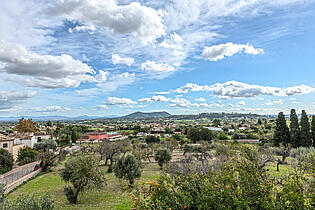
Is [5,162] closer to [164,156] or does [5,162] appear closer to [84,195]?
[84,195]

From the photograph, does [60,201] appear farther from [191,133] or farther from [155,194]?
[191,133]

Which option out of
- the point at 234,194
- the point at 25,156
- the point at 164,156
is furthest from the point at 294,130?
the point at 25,156

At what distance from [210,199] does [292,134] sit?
51126 mm

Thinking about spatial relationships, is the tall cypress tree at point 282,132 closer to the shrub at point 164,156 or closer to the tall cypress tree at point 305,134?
the tall cypress tree at point 305,134

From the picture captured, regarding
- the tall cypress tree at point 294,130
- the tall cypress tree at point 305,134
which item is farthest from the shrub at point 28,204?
the tall cypress tree at point 294,130

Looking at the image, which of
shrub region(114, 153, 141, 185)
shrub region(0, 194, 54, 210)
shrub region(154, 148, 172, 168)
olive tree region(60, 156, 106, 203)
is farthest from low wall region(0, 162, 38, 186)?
shrub region(154, 148, 172, 168)

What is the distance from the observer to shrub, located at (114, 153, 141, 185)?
23203 millimetres

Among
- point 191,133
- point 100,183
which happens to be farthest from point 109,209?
point 191,133

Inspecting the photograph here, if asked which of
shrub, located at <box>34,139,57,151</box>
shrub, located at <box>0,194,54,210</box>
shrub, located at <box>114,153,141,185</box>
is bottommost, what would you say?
shrub, located at <box>34,139,57,151</box>

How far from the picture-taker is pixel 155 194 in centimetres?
684

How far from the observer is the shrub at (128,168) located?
76.1ft

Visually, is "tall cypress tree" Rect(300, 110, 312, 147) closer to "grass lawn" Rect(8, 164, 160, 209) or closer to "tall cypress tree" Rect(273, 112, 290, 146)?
"tall cypress tree" Rect(273, 112, 290, 146)

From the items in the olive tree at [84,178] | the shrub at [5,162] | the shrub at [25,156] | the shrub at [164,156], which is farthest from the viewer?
the shrub at [25,156]

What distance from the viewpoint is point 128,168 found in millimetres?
23266
